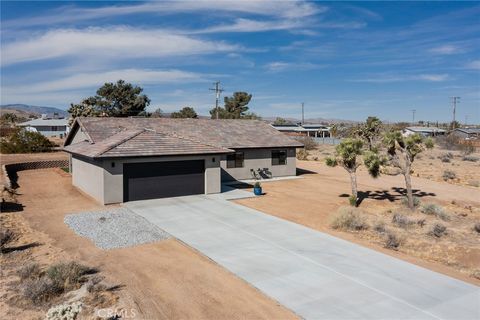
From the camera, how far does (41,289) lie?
9.49m

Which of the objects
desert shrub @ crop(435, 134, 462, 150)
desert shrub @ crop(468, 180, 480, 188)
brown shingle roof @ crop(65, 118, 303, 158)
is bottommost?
desert shrub @ crop(468, 180, 480, 188)

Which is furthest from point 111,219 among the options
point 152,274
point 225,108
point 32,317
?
point 225,108

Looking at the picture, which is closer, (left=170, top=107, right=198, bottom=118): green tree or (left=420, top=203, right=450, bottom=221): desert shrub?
(left=420, top=203, right=450, bottom=221): desert shrub

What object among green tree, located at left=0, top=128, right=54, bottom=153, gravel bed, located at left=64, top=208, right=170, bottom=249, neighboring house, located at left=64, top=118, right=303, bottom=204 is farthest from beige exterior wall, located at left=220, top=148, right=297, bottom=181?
green tree, located at left=0, top=128, right=54, bottom=153

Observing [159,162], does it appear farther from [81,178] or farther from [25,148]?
[25,148]

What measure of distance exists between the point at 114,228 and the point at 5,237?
4.02m

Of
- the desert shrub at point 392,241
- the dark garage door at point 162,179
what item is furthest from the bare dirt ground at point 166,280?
the desert shrub at point 392,241

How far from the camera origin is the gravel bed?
1438 cm

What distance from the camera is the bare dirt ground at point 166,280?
9.09 meters

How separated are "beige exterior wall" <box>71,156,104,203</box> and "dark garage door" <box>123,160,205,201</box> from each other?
1.34 meters

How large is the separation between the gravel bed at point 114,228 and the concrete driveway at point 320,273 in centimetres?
73

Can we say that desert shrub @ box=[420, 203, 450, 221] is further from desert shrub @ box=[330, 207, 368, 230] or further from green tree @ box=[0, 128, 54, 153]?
green tree @ box=[0, 128, 54, 153]

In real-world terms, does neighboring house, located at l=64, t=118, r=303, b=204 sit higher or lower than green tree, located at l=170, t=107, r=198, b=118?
lower

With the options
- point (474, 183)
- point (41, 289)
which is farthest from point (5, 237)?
point (474, 183)
